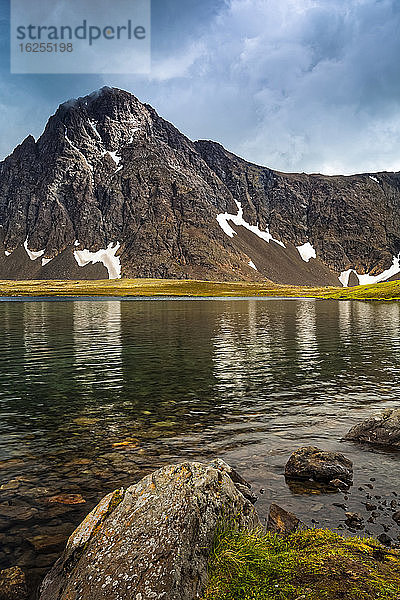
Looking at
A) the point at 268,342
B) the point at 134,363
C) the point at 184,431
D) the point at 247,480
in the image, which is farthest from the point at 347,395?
the point at 268,342

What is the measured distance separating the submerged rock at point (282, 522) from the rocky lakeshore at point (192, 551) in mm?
29

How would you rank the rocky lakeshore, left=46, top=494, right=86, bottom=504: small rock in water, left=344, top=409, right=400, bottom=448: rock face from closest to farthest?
the rocky lakeshore
left=46, top=494, right=86, bottom=504: small rock in water
left=344, top=409, right=400, bottom=448: rock face

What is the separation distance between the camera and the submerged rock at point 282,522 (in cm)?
1091

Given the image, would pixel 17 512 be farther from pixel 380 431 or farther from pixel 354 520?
pixel 380 431

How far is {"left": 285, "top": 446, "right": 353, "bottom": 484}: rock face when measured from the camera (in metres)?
14.7

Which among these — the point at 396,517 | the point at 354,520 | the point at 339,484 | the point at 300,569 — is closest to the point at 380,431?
the point at 339,484

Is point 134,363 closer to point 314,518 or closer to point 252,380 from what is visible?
point 252,380

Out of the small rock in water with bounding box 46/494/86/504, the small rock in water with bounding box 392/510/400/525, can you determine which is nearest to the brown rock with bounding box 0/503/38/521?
the small rock in water with bounding box 46/494/86/504

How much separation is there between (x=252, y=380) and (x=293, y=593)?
24.6 m

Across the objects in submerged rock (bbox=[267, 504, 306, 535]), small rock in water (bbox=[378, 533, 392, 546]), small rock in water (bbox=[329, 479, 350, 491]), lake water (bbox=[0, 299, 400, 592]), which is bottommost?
lake water (bbox=[0, 299, 400, 592])

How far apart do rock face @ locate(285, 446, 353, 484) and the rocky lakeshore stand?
345cm

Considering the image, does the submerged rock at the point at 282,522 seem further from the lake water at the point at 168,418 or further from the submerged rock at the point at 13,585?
the submerged rock at the point at 13,585

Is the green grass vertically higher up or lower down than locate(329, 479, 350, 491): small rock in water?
higher up

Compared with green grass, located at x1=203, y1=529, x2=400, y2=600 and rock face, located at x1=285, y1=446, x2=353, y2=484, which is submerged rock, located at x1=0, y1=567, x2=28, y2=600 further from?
rock face, located at x1=285, y1=446, x2=353, y2=484
